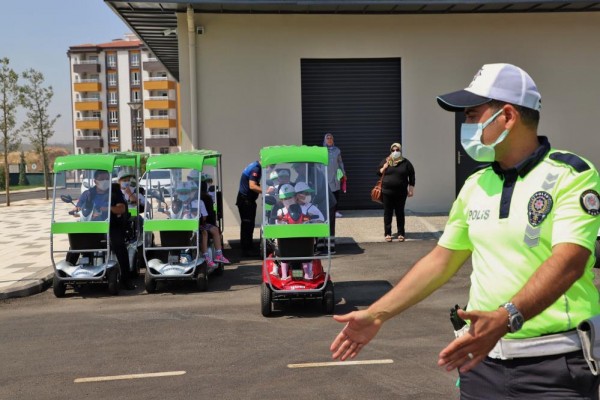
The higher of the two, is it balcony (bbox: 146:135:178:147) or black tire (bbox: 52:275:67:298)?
balcony (bbox: 146:135:178:147)

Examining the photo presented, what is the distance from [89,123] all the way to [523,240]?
116m

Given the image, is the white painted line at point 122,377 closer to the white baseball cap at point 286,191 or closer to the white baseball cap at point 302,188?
the white baseball cap at point 286,191

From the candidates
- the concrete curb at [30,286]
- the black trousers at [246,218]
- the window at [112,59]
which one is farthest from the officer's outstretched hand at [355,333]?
the window at [112,59]

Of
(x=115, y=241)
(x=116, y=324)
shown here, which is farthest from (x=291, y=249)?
(x=115, y=241)

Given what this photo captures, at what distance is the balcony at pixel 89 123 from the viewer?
112 meters

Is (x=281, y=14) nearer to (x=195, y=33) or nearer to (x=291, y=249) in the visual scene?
(x=195, y=33)

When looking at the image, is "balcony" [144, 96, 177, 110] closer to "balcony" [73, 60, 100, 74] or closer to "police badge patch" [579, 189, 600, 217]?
"balcony" [73, 60, 100, 74]

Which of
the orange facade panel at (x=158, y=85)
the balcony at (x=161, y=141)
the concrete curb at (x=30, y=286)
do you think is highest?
the orange facade panel at (x=158, y=85)

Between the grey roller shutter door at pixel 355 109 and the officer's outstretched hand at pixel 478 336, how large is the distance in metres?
15.7

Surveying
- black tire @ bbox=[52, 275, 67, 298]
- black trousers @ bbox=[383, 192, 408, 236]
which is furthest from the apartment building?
black tire @ bbox=[52, 275, 67, 298]

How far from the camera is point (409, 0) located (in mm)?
16266

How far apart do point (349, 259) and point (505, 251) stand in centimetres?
1009

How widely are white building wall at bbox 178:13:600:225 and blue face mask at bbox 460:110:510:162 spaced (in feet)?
47.4

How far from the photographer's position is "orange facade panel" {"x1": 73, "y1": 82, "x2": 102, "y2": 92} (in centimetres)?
11119
